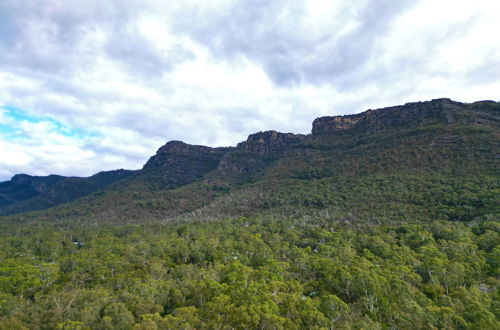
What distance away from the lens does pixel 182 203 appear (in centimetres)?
16762

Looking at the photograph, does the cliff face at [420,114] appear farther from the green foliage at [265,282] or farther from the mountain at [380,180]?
the green foliage at [265,282]

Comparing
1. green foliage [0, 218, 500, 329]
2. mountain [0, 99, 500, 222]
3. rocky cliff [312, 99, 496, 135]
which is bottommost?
green foliage [0, 218, 500, 329]

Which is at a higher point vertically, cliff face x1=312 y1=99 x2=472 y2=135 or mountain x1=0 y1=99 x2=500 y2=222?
cliff face x1=312 y1=99 x2=472 y2=135

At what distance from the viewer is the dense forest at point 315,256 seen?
32625 millimetres

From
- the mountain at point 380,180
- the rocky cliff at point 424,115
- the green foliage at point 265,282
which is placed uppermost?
the rocky cliff at point 424,115

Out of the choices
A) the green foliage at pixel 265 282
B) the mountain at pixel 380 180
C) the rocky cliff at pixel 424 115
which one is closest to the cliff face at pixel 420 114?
the rocky cliff at pixel 424 115

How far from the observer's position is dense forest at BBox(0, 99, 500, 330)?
3262 cm

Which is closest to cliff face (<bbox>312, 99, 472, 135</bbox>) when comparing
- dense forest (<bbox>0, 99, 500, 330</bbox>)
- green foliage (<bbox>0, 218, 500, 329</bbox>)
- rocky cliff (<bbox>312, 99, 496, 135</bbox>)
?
rocky cliff (<bbox>312, 99, 496, 135</bbox>)

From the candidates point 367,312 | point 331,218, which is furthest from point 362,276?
point 331,218

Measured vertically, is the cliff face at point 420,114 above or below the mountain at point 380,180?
above

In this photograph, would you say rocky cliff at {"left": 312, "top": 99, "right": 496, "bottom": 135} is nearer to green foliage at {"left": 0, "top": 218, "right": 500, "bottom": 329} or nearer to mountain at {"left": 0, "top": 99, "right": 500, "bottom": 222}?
mountain at {"left": 0, "top": 99, "right": 500, "bottom": 222}

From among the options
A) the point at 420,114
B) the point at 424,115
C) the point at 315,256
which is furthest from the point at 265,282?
the point at 420,114

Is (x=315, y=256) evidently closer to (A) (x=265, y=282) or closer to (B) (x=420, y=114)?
(A) (x=265, y=282)

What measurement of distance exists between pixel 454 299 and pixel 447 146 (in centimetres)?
11864
